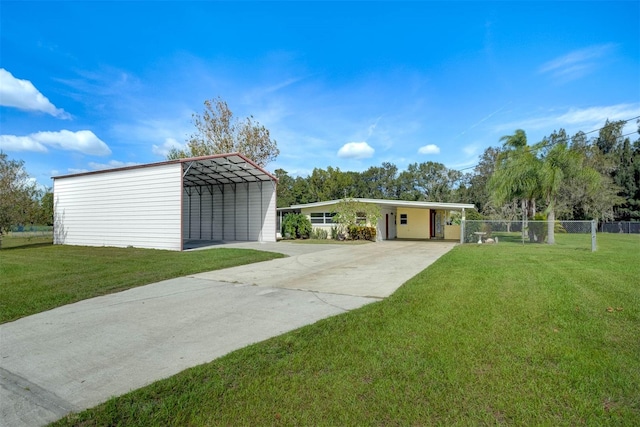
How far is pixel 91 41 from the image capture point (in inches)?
449

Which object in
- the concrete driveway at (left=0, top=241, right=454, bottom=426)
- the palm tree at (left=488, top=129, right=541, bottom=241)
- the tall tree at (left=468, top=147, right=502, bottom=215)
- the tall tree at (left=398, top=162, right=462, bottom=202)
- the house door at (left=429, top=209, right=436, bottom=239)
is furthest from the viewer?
the tall tree at (left=398, top=162, right=462, bottom=202)

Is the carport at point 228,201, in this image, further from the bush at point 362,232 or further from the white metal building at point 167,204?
the bush at point 362,232

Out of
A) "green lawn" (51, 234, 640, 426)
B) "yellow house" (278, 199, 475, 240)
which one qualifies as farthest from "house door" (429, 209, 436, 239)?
"green lawn" (51, 234, 640, 426)

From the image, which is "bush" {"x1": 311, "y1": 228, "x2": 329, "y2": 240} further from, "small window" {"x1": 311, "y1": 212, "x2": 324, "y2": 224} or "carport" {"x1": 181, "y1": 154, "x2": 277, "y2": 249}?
"carport" {"x1": 181, "y1": 154, "x2": 277, "y2": 249}

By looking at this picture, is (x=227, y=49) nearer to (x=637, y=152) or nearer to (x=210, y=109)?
(x=210, y=109)

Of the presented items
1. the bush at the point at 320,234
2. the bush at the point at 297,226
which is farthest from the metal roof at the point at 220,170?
the bush at the point at 320,234

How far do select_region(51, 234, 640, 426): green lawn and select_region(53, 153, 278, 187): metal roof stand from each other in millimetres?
13238

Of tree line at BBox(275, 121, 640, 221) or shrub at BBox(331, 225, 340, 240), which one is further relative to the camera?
shrub at BBox(331, 225, 340, 240)

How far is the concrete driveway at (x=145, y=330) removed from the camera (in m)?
2.82

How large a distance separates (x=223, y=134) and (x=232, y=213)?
11.7 m

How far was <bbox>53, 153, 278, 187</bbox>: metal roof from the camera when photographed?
51.8 feet

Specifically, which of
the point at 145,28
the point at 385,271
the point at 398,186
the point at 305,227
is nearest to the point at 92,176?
the point at 145,28

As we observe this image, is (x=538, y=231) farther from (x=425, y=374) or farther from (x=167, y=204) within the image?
(x=167, y=204)

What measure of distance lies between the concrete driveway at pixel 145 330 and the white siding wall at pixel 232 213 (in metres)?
11.7
